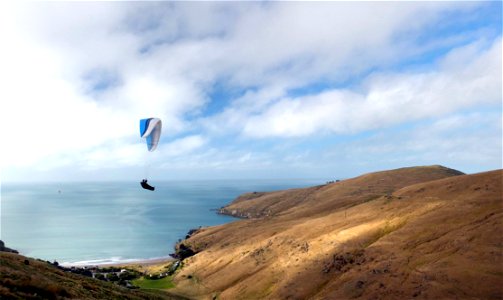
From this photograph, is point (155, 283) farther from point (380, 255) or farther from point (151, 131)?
point (380, 255)

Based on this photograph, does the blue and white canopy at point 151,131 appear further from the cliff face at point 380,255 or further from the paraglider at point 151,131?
the cliff face at point 380,255

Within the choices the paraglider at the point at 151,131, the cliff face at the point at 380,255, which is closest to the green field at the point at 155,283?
the cliff face at the point at 380,255

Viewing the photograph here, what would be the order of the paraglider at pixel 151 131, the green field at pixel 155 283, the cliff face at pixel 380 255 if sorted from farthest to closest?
the green field at pixel 155 283, the paraglider at pixel 151 131, the cliff face at pixel 380 255

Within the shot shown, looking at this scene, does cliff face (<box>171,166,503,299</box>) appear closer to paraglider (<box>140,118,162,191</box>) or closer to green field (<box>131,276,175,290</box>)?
green field (<box>131,276,175,290</box>)

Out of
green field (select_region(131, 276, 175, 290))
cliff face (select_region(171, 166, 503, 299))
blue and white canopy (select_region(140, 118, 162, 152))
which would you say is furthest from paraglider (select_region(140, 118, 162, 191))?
green field (select_region(131, 276, 175, 290))

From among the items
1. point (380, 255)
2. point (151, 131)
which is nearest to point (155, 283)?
point (151, 131)

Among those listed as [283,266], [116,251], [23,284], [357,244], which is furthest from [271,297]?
[116,251]
